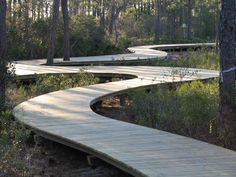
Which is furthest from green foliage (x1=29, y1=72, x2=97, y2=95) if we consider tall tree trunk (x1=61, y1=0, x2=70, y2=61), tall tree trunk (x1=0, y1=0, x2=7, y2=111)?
tall tree trunk (x1=61, y1=0, x2=70, y2=61)

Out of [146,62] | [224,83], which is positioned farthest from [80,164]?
[146,62]

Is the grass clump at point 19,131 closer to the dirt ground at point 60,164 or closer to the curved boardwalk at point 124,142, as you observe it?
the dirt ground at point 60,164

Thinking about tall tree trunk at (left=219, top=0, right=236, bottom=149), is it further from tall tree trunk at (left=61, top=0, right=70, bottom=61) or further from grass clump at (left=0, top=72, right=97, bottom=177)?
tall tree trunk at (left=61, top=0, right=70, bottom=61)

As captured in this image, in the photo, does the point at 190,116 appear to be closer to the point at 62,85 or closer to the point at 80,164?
the point at 80,164

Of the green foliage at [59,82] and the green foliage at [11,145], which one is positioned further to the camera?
the green foliage at [59,82]

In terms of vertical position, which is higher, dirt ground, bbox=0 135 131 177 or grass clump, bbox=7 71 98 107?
grass clump, bbox=7 71 98 107

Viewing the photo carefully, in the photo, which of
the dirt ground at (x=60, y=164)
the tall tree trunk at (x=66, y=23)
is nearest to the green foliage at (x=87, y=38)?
the tall tree trunk at (x=66, y=23)

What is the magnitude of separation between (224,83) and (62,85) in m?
6.12

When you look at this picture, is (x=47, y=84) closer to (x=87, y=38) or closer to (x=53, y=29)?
(x=53, y=29)

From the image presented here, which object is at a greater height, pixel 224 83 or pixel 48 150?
pixel 224 83

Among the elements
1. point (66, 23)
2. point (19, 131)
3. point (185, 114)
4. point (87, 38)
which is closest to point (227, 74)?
point (185, 114)

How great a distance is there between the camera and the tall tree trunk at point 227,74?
7.24 metres

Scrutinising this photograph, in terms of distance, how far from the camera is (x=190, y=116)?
26.5 ft

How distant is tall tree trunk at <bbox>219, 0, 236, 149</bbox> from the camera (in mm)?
7242
